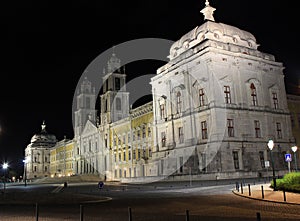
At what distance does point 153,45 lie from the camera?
178 feet

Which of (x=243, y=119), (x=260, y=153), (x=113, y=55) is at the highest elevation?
(x=113, y=55)

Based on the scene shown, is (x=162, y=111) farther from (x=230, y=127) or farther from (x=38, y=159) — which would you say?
(x=38, y=159)

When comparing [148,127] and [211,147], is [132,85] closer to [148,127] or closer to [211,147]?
[148,127]

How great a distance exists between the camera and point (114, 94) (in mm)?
83062

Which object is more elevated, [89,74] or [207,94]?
[89,74]

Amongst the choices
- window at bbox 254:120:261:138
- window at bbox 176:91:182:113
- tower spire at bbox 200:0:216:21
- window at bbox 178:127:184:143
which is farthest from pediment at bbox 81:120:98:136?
window at bbox 254:120:261:138

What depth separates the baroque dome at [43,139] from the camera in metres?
140

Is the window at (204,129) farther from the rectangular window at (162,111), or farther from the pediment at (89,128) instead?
the pediment at (89,128)

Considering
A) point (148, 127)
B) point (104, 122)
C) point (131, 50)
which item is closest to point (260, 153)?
point (148, 127)

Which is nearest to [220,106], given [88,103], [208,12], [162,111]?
[162,111]

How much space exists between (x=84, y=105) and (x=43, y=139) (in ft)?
146

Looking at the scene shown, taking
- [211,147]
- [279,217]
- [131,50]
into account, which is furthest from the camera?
[131,50]

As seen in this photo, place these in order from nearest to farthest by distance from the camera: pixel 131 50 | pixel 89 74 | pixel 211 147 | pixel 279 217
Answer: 1. pixel 279 217
2. pixel 211 147
3. pixel 131 50
4. pixel 89 74

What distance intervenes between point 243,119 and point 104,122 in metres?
45.9
